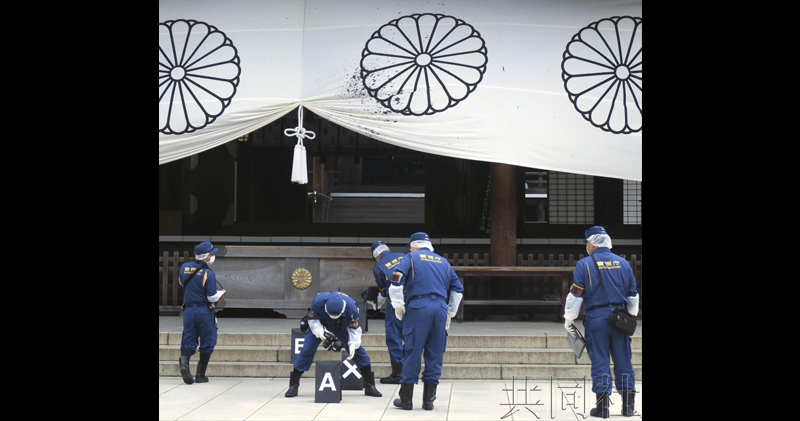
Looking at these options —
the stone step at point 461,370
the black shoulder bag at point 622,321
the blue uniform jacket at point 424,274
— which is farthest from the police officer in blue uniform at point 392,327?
the black shoulder bag at point 622,321

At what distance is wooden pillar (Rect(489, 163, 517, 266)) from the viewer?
41.5 feet

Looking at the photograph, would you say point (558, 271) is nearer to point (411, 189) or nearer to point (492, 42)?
point (492, 42)

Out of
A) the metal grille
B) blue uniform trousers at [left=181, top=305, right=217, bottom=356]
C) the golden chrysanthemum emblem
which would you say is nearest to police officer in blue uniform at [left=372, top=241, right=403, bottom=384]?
blue uniform trousers at [left=181, top=305, right=217, bottom=356]

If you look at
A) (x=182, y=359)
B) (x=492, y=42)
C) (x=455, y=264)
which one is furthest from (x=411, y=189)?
(x=182, y=359)

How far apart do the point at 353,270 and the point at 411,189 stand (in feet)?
26.6

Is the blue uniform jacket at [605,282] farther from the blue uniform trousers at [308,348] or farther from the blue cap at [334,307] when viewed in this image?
the blue uniform trousers at [308,348]

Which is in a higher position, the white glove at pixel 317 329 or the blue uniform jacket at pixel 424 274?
the blue uniform jacket at pixel 424 274

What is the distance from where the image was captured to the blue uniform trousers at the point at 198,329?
390 inches

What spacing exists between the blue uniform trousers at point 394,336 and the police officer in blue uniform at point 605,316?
2465 mm

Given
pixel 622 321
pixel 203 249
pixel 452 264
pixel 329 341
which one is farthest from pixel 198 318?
pixel 622 321

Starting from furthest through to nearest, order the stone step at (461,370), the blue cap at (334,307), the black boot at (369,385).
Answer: the stone step at (461,370), the black boot at (369,385), the blue cap at (334,307)

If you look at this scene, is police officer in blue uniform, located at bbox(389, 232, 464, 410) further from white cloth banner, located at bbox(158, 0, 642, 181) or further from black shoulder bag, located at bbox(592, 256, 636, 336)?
white cloth banner, located at bbox(158, 0, 642, 181)

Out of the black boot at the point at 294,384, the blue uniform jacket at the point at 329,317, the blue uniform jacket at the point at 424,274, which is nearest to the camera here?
the blue uniform jacket at the point at 424,274

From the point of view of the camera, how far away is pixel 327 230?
1535 centimetres
